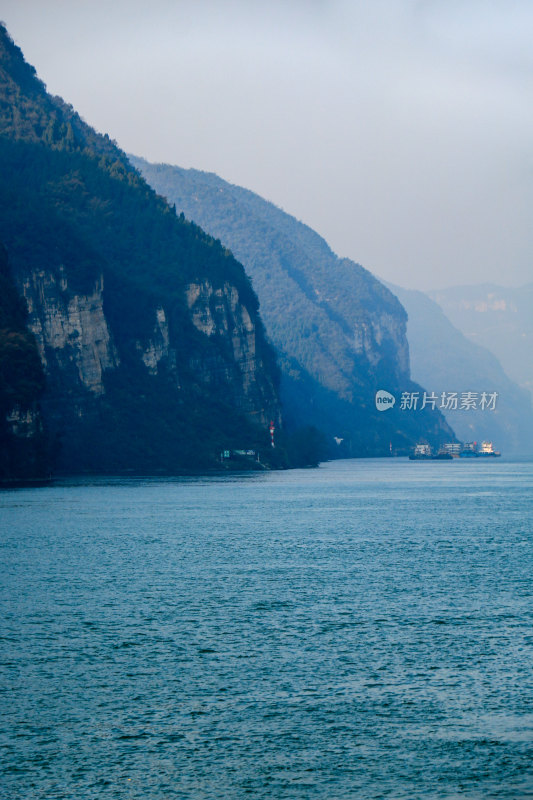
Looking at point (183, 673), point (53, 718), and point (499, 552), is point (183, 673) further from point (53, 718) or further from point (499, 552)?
point (499, 552)

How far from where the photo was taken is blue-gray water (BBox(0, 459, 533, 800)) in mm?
21484

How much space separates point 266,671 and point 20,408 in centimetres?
13739

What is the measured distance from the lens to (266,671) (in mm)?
30250

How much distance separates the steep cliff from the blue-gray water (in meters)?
95.1

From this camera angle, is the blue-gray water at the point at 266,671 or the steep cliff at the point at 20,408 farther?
the steep cliff at the point at 20,408

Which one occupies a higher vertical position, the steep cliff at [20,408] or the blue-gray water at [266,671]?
the steep cliff at [20,408]

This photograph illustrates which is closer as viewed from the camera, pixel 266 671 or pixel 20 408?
pixel 266 671

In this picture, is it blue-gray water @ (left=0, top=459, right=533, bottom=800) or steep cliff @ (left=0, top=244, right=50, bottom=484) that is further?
steep cliff @ (left=0, top=244, right=50, bottom=484)

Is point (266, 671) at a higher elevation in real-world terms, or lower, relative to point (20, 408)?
lower

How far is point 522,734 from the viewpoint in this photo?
2383cm

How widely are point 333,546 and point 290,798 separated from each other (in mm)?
47432

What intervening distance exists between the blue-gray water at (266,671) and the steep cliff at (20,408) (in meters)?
95.1

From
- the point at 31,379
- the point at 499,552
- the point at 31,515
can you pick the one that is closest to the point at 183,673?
the point at 499,552

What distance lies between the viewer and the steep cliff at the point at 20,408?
526ft
